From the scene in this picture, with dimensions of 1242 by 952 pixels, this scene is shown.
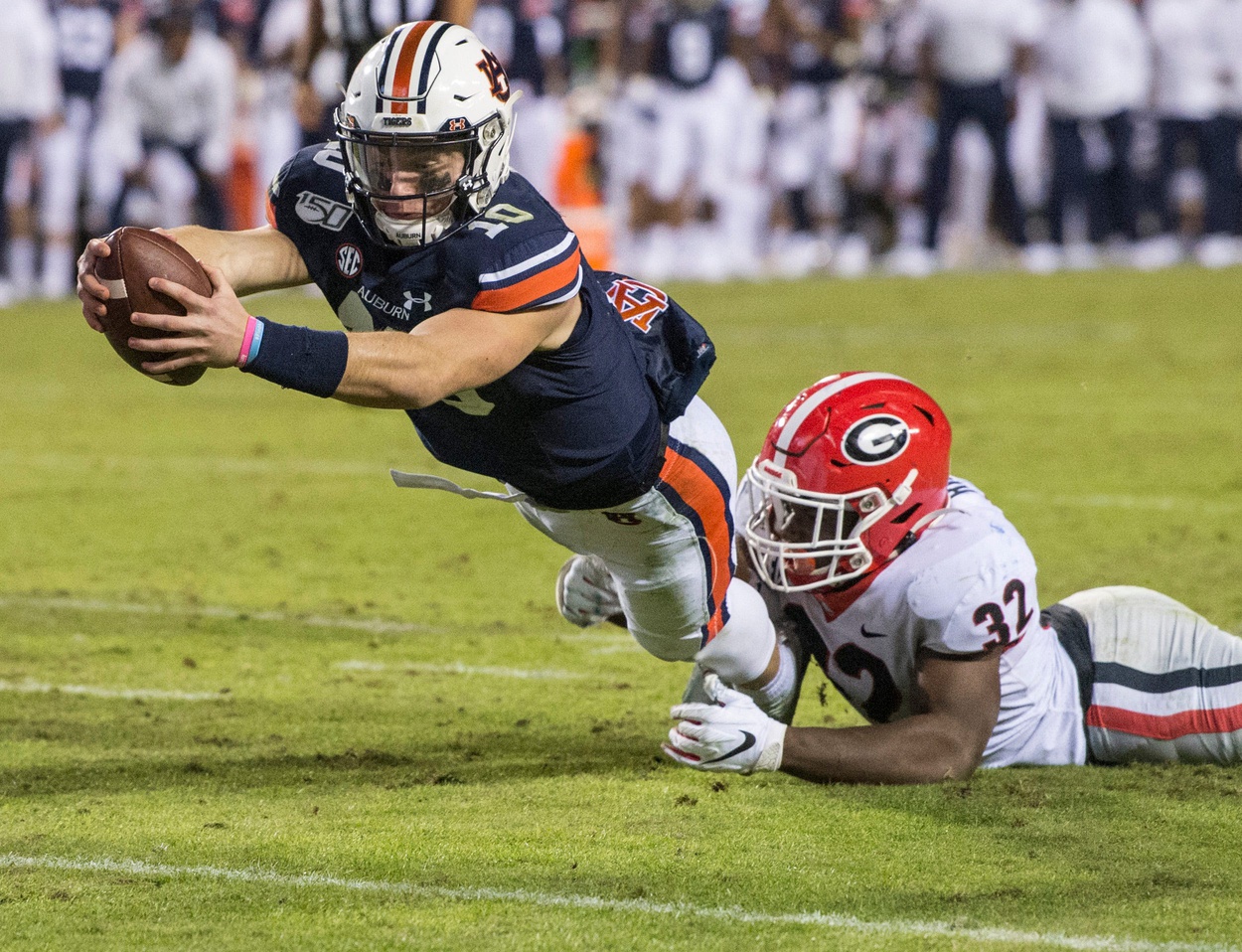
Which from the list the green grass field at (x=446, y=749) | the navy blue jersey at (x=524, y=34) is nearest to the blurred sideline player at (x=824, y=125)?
the navy blue jersey at (x=524, y=34)

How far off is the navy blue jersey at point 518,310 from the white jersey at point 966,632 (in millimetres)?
537

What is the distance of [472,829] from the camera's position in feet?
11.4

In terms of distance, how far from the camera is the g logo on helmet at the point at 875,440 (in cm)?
381

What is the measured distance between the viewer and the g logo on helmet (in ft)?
12.5

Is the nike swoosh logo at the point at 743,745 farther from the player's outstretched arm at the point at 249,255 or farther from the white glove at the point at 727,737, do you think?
the player's outstretched arm at the point at 249,255

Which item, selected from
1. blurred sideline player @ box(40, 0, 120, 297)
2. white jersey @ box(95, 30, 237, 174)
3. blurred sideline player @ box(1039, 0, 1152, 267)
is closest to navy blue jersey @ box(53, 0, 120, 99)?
blurred sideline player @ box(40, 0, 120, 297)

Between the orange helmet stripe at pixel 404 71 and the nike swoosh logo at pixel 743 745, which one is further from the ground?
the orange helmet stripe at pixel 404 71

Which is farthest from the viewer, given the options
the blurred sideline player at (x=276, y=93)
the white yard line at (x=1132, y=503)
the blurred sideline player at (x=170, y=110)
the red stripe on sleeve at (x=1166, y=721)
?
the blurred sideline player at (x=276, y=93)

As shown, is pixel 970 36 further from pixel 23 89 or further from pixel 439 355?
pixel 439 355

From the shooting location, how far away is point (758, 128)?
54.0 ft

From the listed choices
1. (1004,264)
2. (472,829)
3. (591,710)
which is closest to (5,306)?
(1004,264)

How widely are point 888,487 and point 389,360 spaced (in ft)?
3.67

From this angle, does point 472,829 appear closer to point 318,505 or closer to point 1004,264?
point 318,505

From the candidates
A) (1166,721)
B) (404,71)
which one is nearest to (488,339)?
(404,71)
